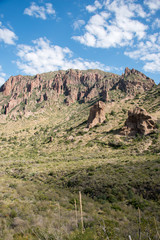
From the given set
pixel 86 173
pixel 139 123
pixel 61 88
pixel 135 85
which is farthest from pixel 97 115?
pixel 61 88

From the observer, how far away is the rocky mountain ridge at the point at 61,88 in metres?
91.5

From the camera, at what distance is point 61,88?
12925 cm

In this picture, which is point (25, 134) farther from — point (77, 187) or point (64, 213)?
point (64, 213)

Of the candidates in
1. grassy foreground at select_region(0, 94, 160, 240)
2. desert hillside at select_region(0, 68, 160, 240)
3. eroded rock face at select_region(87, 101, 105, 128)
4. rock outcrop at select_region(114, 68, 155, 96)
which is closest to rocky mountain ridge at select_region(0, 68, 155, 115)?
rock outcrop at select_region(114, 68, 155, 96)

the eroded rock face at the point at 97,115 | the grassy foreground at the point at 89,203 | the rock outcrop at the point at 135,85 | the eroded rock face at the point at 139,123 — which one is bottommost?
the grassy foreground at the point at 89,203

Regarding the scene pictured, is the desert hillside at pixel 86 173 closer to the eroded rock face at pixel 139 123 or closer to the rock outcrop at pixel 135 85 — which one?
the eroded rock face at pixel 139 123

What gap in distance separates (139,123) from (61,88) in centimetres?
10541

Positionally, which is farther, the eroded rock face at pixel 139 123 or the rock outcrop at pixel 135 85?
the rock outcrop at pixel 135 85

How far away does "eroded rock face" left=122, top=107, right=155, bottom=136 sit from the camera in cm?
3303

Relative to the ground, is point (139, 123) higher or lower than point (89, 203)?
higher

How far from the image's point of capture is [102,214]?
8.38 meters

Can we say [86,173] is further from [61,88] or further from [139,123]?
[61,88]

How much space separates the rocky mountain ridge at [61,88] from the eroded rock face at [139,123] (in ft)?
145

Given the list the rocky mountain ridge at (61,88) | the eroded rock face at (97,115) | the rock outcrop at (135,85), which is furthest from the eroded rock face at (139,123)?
the rocky mountain ridge at (61,88)
